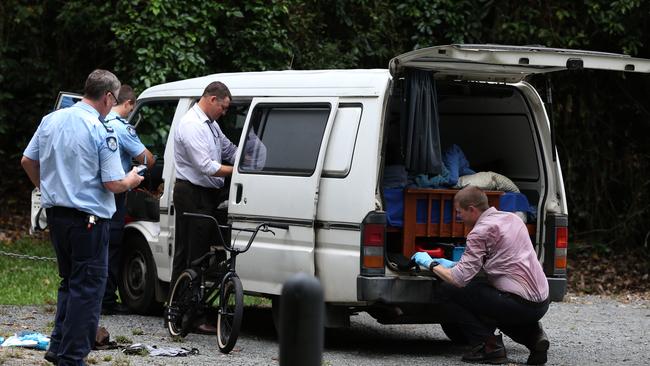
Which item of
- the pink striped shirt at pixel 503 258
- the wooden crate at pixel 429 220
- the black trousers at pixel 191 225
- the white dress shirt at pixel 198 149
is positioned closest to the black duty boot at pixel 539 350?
the pink striped shirt at pixel 503 258

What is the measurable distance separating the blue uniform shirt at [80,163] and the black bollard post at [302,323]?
4168 mm

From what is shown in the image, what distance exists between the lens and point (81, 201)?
702 cm

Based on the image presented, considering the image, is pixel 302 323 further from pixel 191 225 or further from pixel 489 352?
pixel 191 225

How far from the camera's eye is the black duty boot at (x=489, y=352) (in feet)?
29.0

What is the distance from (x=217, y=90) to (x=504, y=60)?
2441mm

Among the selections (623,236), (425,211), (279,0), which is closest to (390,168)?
(425,211)

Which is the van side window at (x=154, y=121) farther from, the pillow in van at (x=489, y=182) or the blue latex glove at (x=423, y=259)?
the blue latex glove at (x=423, y=259)

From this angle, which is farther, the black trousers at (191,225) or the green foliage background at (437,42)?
the green foliage background at (437,42)

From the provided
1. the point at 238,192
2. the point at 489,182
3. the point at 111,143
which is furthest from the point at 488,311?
the point at 111,143

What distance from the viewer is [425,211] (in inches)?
359

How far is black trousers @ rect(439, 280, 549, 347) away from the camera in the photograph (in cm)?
865

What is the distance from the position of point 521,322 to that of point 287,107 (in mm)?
2419

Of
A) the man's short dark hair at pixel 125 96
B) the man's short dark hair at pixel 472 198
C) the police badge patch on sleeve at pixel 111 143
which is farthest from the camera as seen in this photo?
the man's short dark hair at pixel 125 96

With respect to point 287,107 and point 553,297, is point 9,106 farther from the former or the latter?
point 553,297
